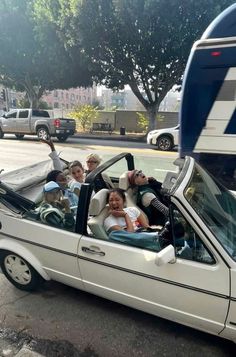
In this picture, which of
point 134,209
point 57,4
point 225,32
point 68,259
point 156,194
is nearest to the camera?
point 68,259

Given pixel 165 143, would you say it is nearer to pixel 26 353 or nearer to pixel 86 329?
pixel 86 329

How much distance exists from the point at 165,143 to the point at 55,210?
11.5m

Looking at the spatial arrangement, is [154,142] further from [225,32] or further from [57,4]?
[57,4]

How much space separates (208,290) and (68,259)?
1.28m

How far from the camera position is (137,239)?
258cm

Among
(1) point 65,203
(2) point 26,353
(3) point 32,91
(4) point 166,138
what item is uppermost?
(3) point 32,91

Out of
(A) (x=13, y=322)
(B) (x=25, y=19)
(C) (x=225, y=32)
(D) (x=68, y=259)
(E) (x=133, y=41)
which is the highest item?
(B) (x=25, y=19)

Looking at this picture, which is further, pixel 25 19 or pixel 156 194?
pixel 25 19

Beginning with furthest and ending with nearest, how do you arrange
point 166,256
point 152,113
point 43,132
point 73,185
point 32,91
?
1. point 32,91
2. point 152,113
3. point 43,132
4. point 73,185
5. point 166,256

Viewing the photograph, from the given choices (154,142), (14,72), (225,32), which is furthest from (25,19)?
(225,32)

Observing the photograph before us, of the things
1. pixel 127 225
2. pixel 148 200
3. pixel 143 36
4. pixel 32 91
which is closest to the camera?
pixel 127 225

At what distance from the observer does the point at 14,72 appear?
24.0m

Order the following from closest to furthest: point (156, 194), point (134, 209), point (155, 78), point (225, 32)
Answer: point (134, 209) → point (156, 194) → point (225, 32) → point (155, 78)

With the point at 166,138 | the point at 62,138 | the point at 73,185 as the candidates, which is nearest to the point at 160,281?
the point at 73,185
